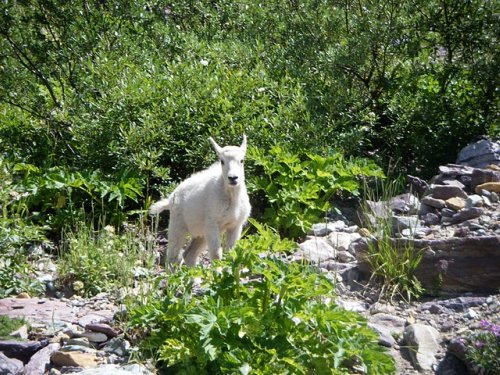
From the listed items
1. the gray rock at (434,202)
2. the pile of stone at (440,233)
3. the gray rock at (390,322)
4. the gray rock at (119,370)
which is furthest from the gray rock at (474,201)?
the gray rock at (119,370)

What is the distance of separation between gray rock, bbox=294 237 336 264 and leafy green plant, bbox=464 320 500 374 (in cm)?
248

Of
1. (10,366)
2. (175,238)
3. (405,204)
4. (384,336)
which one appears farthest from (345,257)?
(10,366)

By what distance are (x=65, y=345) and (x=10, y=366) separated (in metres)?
0.60

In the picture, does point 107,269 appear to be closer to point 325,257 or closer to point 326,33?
point 325,257

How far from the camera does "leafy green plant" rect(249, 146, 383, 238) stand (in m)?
10.8

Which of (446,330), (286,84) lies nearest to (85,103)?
(286,84)

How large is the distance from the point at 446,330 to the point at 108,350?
3.15m

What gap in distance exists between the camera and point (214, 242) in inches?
354

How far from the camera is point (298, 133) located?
37.8 ft

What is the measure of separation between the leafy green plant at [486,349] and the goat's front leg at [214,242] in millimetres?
2680

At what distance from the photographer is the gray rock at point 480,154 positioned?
38.9 feet

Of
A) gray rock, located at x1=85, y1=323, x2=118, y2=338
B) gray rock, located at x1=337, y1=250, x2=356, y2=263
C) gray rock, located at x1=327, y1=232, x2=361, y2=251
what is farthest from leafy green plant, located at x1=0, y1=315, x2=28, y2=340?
gray rock, located at x1=327, y1=232, x2=361, y2=251

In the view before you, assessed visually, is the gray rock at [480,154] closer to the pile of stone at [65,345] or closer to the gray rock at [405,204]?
the gray rock at [405,204]

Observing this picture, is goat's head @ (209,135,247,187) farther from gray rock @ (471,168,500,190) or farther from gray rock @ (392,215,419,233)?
gray rock @ (471,168,500,190)
